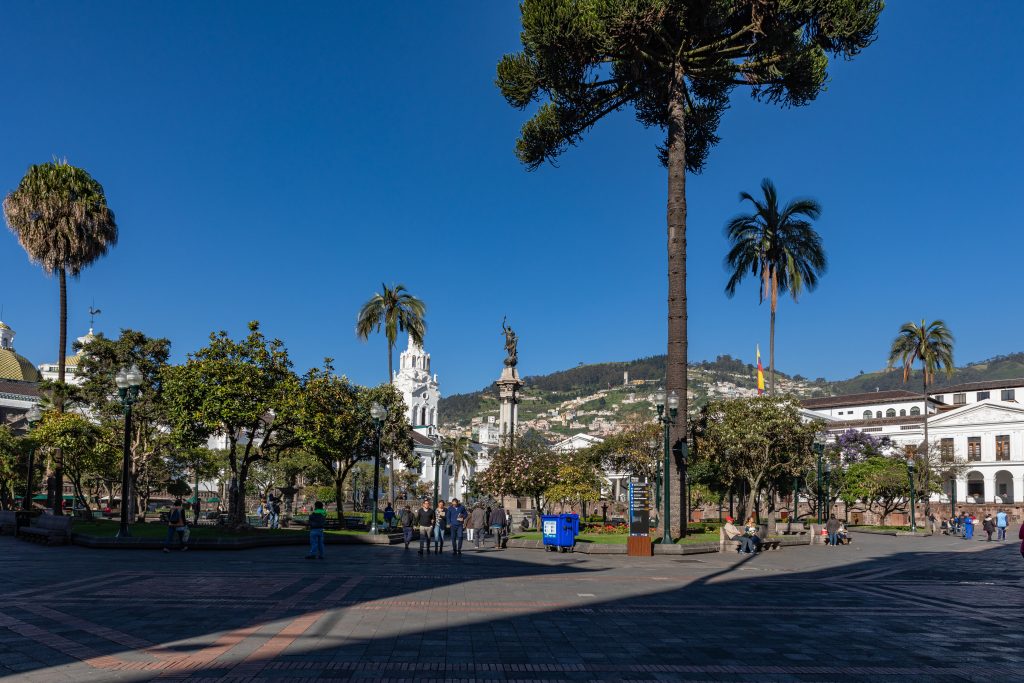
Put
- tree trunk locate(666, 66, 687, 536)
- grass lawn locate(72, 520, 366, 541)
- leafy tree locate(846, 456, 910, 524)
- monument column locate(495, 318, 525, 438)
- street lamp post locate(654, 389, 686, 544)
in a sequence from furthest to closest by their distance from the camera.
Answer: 1. leafy tree locate(846, 456, 910, 524)
2. monument column locate(495, 318, 525, 438)
3. tree trunk locate(666, 66, 687, 536)
4. grass lawn locate(72, 520, 366, 541)
5. street lamp post locate(654, 389, 686, 544)

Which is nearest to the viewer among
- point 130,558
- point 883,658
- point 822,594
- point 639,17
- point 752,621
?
point 883,658

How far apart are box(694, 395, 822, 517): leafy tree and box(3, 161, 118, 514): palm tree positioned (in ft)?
90.7

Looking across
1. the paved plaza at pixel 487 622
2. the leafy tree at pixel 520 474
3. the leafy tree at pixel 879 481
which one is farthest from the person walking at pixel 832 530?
the leafy tree at pixel 879 481

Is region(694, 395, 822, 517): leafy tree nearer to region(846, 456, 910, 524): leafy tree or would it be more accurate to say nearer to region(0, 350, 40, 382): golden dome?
region(846, 456, 910, 524): leafy tree

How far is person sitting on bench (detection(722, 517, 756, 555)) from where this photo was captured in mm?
25188

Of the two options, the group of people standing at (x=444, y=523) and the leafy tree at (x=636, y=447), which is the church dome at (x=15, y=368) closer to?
the leafy tree at (x=636, y=447)

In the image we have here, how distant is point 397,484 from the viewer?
92.6 m

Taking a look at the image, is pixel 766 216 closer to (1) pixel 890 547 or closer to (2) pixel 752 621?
(1) pixel 890 547

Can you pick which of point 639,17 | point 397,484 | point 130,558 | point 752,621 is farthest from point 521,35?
point 397,484

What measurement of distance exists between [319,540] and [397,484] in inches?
2904

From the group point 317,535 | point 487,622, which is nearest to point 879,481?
point 317,535

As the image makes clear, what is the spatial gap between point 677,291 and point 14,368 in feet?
322

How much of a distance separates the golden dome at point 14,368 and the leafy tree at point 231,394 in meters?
83.8

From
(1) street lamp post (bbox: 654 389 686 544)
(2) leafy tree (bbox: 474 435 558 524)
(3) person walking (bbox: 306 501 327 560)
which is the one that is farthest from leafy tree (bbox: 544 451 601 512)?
(3) person walking (bbox: 306 501 327 560)
